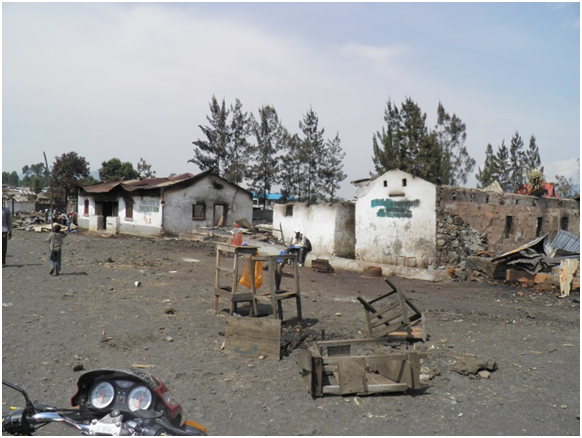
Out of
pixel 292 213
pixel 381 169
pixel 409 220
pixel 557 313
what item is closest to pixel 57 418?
→ pixel 557 313

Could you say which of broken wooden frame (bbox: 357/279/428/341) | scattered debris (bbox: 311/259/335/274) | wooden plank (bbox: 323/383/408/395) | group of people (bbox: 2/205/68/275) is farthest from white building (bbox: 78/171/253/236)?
wooden plank (bbox: 323/383/408/395)

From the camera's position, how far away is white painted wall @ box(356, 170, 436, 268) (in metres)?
14.1

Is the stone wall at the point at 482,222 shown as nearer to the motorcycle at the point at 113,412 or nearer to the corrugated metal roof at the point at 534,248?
the corrugated metal roof at the point at 534,248

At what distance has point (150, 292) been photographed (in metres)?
9.27

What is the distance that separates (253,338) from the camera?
566cm

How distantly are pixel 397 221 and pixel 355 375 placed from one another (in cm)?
1095

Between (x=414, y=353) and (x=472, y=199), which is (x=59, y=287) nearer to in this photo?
(x=414, y=353)

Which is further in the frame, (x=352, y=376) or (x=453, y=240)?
(x=453, y=240)

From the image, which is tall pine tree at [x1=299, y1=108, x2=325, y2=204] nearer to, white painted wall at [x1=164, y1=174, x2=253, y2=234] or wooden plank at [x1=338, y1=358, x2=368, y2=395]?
white painted wall at [x1=164, y1=174, x2=253, y2=234]

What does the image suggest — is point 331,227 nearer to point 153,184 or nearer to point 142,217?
point 142,217

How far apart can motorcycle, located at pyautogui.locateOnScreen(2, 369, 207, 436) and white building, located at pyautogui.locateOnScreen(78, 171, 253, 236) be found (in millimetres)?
22441

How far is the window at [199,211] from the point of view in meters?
26.1

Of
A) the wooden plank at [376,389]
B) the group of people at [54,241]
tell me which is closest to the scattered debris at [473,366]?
the wooden plank at [376,389]

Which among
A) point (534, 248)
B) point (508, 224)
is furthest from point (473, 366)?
point (508, 224)
